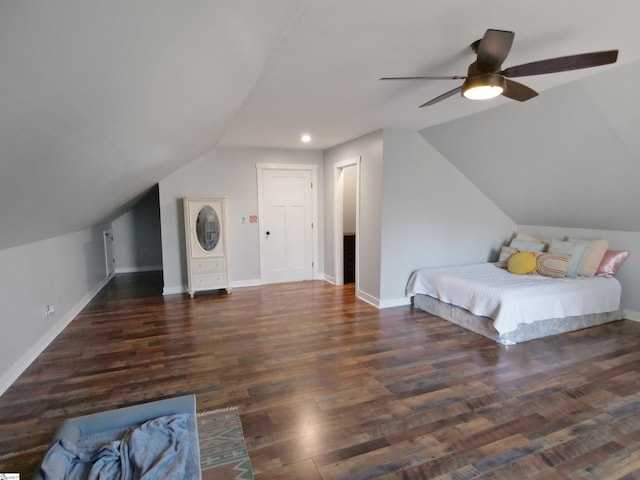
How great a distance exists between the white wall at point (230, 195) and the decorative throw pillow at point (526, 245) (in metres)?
3.09

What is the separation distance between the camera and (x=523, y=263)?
4.28 m

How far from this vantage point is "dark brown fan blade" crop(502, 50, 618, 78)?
1.75m

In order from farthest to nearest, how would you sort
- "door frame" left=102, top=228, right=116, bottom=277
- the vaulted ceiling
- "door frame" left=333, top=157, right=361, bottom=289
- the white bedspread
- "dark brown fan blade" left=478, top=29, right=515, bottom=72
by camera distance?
1. "door frame" left=102, top=228, right=116, bottom=277
2. "door frame" left=333, top=157, right=361, bottom=289
3. the white bedspread
4. "dark brown fan blade" left=478, top=29, right=515, bottom=72
5. the vaulted ceiling

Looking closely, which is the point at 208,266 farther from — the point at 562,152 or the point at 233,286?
the point at 562,152

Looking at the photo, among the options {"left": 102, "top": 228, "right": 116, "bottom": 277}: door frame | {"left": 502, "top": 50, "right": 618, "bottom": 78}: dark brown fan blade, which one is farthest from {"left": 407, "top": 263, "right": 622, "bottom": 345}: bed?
{"left": 102, "top": 228, "right": 116, "bottom": 277}: door frame

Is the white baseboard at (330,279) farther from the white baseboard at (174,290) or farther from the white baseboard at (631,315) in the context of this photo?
the white baseboard at (631,315)

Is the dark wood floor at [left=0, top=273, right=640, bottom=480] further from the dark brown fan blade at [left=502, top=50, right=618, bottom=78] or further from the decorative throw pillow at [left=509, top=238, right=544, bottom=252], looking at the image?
the dark brown fan blade at [left=502, top=50, right=618, bottom=78]

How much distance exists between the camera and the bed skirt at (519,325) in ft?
11.3

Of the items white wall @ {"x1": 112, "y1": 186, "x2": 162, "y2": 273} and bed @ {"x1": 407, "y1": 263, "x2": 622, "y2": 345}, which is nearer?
bed @ {"x1": 407, "y1": 263, "x2": 622, "y2": 345}

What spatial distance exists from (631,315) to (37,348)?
6.50 m

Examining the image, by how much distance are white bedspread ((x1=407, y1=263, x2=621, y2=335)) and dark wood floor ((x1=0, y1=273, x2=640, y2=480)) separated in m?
0.27

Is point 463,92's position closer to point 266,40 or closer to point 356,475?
point 266,40

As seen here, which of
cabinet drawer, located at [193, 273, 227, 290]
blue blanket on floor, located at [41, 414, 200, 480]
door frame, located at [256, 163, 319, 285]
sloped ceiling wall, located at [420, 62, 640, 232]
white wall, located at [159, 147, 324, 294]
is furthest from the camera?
door frame, located at [256, 163, 319, 285]

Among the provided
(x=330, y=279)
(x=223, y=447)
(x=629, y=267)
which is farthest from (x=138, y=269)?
(x=629, y=267)
